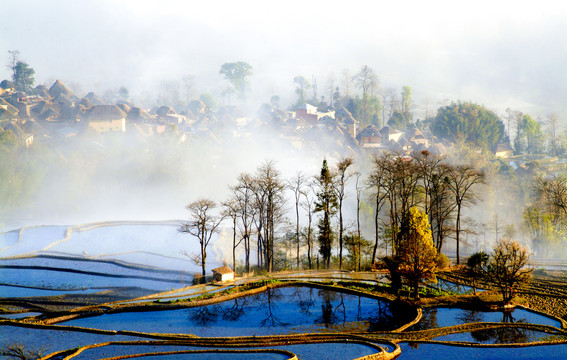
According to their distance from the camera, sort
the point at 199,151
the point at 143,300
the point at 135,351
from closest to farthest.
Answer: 1. the point at 135,351
2. the point at 143,300
3. the point at 199,151

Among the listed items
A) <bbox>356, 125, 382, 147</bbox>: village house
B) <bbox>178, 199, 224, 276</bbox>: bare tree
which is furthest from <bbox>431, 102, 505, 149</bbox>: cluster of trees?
<bbox>178, 199, 224, 276</bbox>: bare tree

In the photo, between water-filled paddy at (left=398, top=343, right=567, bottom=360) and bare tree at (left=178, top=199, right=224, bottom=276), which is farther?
bare tree at (left=178, top=199, right=224, bottom=276)

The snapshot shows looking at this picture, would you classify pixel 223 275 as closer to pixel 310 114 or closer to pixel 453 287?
pixel 453 287

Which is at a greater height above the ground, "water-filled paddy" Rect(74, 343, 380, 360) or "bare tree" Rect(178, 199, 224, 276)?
"bare tree" Rect(178, 199, 224, 276)

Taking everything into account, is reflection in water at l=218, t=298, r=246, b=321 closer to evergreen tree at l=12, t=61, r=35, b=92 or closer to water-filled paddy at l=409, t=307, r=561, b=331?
water-filled paddy at l=409, t=307, r=561, b=331

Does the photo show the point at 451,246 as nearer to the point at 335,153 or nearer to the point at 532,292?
the point at 532,292

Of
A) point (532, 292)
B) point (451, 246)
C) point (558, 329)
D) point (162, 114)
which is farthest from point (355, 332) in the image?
point (162, 114)

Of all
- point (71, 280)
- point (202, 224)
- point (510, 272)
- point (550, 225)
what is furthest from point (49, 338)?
point (550, 225)
